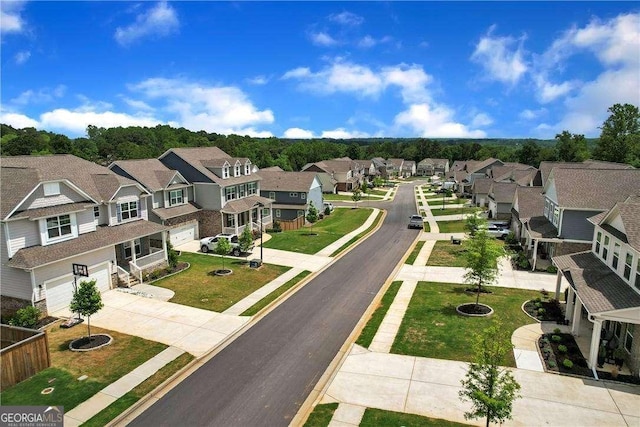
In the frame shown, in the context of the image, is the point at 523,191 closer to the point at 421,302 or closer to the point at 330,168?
the point at 421,302

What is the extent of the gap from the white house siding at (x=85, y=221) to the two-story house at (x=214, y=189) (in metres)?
15.5

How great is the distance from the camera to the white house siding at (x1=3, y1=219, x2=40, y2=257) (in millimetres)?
23734

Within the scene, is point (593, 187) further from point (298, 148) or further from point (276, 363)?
point (298, 148)

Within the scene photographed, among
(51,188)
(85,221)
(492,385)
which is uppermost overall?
(51,188)

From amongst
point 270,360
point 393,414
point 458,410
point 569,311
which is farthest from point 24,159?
point 569,311

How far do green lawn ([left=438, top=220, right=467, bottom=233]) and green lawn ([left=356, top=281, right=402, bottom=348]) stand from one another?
23.3 metres

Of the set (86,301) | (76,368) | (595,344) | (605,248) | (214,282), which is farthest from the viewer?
(214,282)

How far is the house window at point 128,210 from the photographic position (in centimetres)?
3262

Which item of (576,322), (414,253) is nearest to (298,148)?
(414,253)

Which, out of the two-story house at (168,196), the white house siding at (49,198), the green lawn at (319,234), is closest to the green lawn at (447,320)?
the green lawn at (319,234)

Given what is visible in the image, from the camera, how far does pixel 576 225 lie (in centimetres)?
3350

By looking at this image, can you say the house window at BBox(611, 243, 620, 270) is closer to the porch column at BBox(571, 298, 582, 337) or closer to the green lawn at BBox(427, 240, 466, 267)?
the porch column at BBox(571, 298, 582, 337)

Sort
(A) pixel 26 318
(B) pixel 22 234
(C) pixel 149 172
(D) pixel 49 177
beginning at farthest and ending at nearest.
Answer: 1. (C) pixel 149 172
2. (D) pixel 49 177
3. (B) pixel 22 234
4. (A) pixel 26 318

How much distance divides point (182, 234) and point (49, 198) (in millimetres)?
16544
